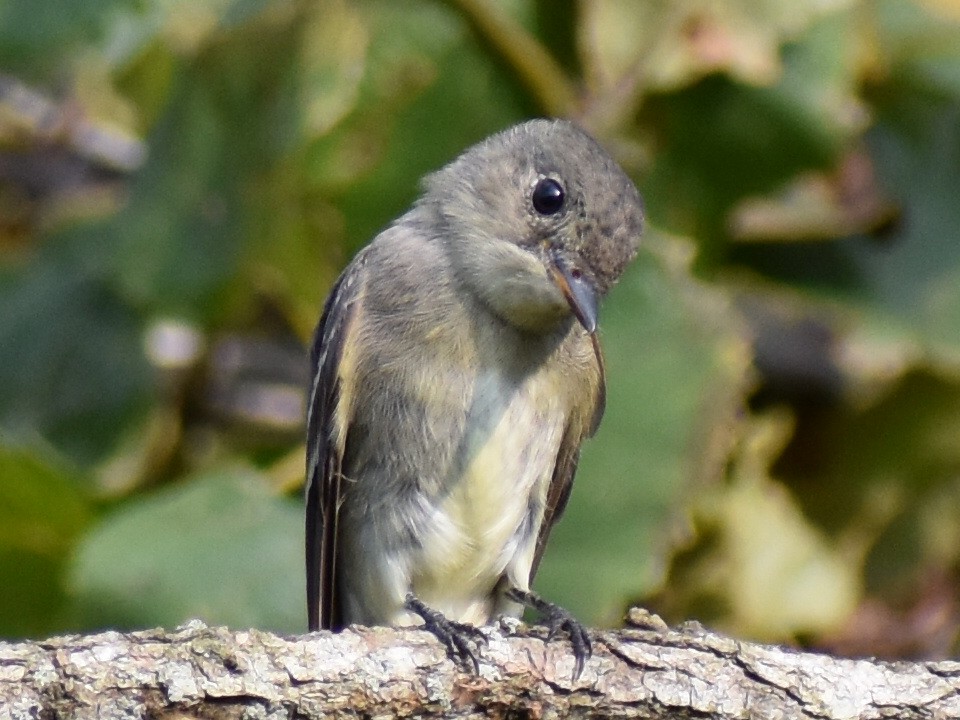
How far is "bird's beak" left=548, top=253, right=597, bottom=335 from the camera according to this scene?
12.4 feet

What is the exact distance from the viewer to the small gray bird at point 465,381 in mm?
4047

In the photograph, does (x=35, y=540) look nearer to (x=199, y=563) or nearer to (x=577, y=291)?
(x=199, y=563)

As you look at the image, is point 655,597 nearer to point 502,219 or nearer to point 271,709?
point 502,219

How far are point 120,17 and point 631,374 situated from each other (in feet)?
6.65

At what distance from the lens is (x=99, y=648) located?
9.82 ft

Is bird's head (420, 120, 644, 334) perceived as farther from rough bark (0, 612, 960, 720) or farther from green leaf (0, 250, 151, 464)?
green leaf (0, 250, 151, 464)

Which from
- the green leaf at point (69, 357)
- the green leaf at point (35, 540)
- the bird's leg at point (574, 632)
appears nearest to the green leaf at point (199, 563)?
the green leaf at point (35, 540)

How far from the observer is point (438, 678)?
3279 millimetres

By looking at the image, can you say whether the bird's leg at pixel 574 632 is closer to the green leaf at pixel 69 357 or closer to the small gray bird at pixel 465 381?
the small gray bird at pixel 465 381

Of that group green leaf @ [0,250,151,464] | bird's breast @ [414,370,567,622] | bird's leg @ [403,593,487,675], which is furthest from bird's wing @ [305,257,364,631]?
green leaf @ [0,250,151,464]

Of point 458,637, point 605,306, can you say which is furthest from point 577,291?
point 605,306

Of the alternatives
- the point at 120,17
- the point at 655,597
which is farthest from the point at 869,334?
the point at 120,17

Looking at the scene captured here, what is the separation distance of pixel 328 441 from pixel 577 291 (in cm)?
79

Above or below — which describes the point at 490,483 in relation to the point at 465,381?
below
